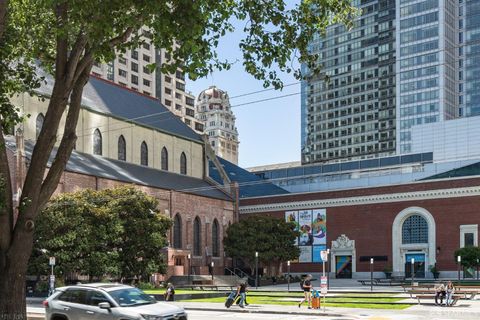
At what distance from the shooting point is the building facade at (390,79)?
13938 cm

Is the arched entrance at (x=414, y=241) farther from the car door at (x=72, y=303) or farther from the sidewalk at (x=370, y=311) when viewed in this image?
the car door at (x=72, y=303)

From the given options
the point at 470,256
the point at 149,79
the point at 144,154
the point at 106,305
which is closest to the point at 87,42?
the point at 106,305

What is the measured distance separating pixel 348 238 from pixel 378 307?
134 ft

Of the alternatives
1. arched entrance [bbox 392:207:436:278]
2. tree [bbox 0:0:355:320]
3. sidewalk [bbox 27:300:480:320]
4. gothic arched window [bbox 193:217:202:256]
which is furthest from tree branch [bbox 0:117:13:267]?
arched entrance [bbox 392:207:436:278]

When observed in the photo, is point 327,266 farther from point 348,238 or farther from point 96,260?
point 96,260

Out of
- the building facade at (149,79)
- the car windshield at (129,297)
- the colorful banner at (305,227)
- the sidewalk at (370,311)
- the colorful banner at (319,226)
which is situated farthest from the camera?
the building facade at (149,79)

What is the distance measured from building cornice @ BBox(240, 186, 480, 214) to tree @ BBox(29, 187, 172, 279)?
26.5 m

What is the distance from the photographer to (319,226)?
76.9 meters

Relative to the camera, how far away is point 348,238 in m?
74.6

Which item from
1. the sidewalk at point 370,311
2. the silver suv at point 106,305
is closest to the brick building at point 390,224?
the sidewalk at point 370,311

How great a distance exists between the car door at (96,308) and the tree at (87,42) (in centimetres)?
288

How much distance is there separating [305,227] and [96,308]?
6118 cm

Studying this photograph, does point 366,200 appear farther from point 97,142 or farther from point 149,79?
point 149,79

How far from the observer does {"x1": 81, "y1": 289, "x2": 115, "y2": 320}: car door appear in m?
17.7
